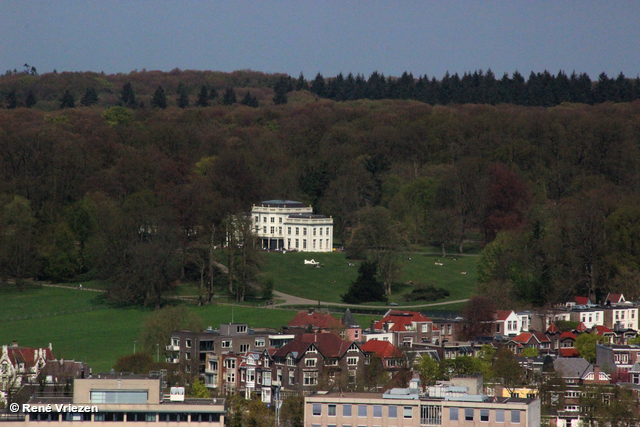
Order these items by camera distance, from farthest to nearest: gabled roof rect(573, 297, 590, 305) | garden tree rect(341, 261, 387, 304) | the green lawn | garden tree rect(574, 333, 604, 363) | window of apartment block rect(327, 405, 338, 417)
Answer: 1. the green lawn
2. garden tree rect(341, 261, 387, 304)
3. gabled roof rect(573, 297, 590, 305)
4. garden tree rect(574, 333, 604, 363)
5. window of apartment block rect(327, 405, 338, 417)

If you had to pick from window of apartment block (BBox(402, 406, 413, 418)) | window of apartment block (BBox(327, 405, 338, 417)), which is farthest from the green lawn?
window of apartment block (BBox(402, 406, 413, 418))

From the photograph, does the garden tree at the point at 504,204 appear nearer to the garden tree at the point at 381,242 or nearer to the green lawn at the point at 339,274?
the green lawn at the point at 339,274

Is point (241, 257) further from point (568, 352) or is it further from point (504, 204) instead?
point (568, 352)

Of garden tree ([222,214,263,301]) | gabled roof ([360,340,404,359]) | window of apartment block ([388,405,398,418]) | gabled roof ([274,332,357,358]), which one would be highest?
garden tree ([222,214,263,301])

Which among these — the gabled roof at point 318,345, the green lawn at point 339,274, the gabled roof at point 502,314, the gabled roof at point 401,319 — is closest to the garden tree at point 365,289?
the green lawn at point 339,274

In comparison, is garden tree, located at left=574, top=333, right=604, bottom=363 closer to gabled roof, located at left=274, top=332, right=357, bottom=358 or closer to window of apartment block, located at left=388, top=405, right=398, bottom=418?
gabled roof, located at left=274, top=332, right=357, bottom=358

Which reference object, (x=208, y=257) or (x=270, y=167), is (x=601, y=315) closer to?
(x=208, y=257)
